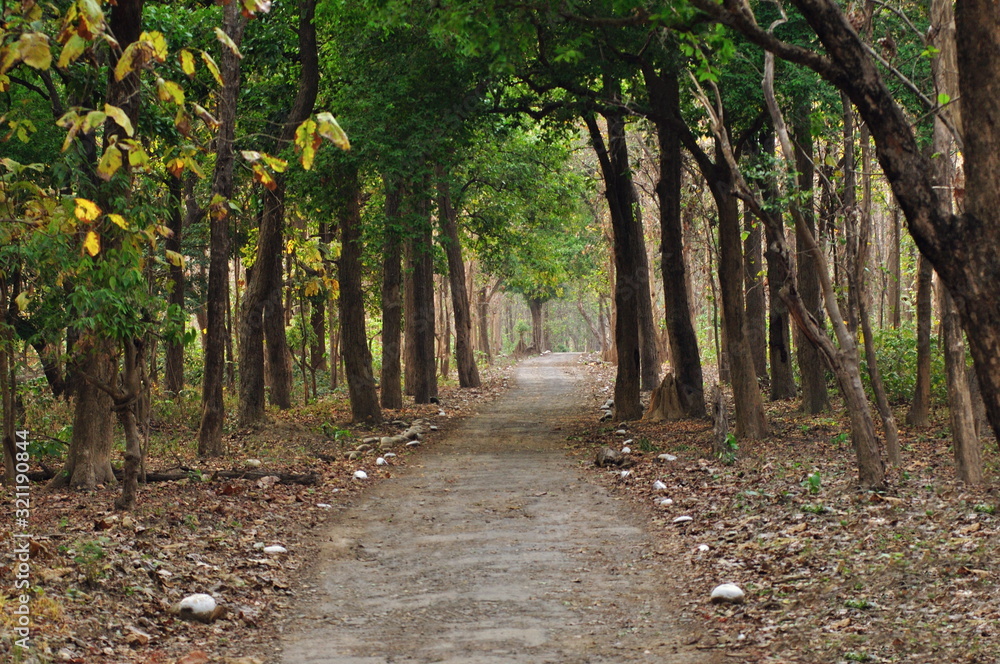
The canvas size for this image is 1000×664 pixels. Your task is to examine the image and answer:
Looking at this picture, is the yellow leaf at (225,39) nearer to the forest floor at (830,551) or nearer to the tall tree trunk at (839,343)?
the forest floor at (830,551)

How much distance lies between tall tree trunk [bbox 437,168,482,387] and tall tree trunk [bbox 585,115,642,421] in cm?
727

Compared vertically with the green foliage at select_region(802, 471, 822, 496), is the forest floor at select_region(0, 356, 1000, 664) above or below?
below

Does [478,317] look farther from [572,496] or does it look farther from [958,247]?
[958,247]

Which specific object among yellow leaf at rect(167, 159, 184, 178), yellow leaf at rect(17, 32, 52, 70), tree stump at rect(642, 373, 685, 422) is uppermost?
yellow leaf at rect(17, 32, 52, 70)

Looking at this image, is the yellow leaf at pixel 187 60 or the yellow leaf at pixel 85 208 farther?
the yellow leaf at pixel 85 208

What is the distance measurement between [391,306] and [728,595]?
1486cm

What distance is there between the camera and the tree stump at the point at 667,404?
17.5 meters

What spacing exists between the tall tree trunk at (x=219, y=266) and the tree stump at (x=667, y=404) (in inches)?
334

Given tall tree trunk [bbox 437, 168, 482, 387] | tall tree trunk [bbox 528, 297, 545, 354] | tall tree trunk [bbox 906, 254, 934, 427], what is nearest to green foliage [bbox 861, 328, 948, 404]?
tall tree trunk [bbox 906, 254, 934, 427]

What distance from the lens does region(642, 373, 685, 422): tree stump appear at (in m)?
17.5

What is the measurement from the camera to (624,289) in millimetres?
17734

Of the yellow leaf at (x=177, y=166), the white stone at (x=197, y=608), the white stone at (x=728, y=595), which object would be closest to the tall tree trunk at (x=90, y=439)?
the white stone at (x=197, y=608)

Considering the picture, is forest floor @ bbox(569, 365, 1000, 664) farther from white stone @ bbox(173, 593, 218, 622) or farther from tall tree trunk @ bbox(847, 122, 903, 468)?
white stone @ bbox(173, 593, 218, 622)

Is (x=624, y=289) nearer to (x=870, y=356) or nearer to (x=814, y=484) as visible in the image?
(x=870, y=356)
